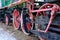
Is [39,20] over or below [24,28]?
over

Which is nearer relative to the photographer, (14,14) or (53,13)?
(53,13)

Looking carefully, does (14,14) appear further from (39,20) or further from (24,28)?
(39,20)

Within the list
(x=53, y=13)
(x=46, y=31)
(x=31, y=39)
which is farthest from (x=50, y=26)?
(x=31, y=39)

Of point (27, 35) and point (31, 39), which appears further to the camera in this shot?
point (27, 35)

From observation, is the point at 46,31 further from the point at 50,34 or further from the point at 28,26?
the point at 28,26

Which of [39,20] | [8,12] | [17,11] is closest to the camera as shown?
[39,20]

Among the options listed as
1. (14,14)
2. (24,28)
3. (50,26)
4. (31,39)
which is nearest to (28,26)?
(24,28)

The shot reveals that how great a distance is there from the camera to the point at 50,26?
7.16 feet

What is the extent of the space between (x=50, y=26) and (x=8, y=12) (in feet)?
7.89

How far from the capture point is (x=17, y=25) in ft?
12.6

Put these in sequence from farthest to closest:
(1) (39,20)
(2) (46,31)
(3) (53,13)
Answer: (1) (39,20), (2) (46,31), (3) (53,13)

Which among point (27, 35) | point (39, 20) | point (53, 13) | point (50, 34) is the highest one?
point (53, 13)

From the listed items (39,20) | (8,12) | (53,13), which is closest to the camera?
(53,13)

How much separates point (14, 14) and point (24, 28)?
698mm
